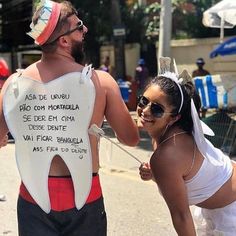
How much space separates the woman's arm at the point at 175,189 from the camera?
2117 mm

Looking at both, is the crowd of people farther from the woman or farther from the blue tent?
the blue tent

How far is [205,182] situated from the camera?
2258 mm

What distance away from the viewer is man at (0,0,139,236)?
7.32ft

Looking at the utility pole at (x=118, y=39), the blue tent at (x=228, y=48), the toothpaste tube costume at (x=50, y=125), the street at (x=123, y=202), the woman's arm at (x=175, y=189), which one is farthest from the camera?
the utility pole at (x=118, y=39)

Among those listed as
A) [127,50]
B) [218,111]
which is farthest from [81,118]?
[127,50]

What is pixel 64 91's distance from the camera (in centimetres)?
224

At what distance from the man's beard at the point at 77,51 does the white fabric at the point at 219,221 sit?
891mm

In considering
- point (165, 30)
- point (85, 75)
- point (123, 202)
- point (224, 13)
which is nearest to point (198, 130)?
point (85, 75)

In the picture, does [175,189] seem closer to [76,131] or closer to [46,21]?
[76,131]

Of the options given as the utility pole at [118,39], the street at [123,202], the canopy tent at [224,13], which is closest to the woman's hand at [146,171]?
the street at [123,202]

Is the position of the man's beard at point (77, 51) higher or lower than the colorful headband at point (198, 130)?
higher

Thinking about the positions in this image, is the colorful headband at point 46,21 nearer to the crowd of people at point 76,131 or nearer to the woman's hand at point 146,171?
the crowd of people at point 76,131

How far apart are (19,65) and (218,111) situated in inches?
556

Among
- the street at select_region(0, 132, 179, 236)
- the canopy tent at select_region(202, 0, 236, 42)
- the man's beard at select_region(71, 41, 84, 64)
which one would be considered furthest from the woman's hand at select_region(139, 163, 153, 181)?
the canopy tent at select_region(202, 0, 236, 42)
